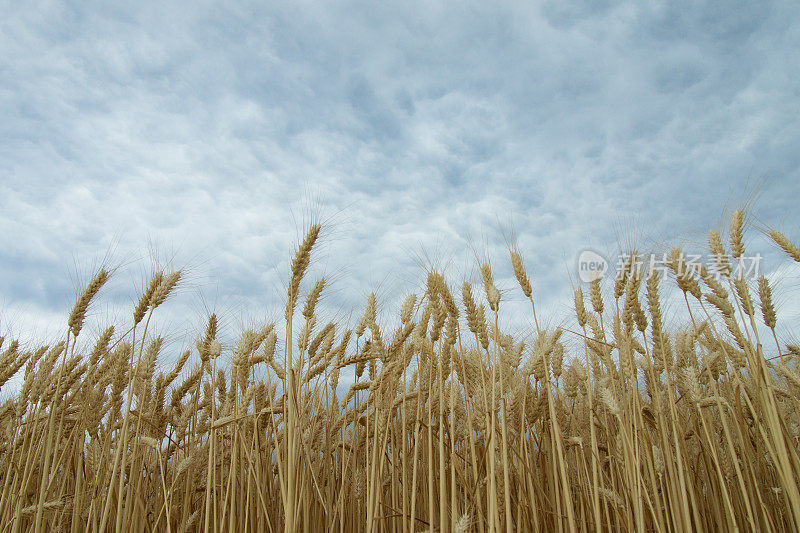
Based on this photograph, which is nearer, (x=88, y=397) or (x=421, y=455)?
(x=88, y=397)

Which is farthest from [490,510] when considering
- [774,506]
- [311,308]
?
[774,506]

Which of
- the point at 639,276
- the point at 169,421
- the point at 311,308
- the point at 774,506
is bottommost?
the point at 774,506

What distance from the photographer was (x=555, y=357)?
3.74m

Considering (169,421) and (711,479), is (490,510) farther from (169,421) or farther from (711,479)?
(169,421)

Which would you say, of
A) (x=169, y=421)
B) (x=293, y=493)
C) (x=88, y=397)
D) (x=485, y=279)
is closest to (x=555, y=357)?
(x=485, y=279)

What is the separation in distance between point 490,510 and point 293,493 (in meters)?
0.73

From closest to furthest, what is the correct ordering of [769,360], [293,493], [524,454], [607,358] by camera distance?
[293,493] < [524,454] < [607,358] < [769,360]

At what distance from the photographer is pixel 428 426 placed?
93.9 inches

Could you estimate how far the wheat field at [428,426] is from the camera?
7.46ft

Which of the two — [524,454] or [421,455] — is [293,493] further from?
[421,455]

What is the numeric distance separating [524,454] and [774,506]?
2.01 m

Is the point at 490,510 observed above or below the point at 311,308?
below

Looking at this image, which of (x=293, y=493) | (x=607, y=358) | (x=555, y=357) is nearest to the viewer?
(x=293, y=493)

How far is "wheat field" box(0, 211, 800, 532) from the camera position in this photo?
2.27 meters
